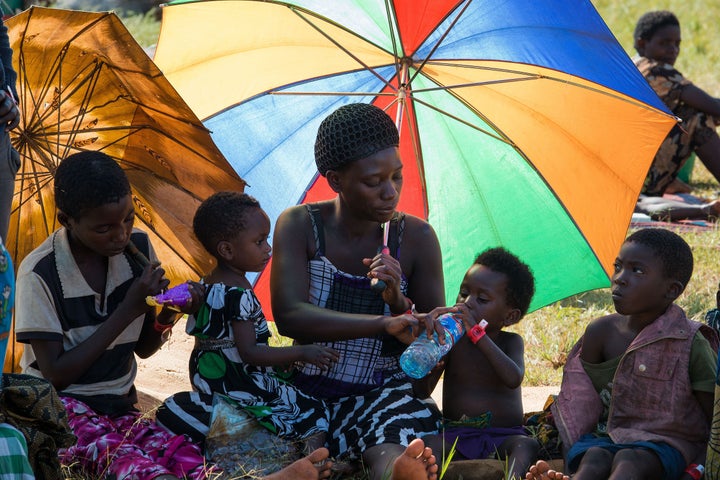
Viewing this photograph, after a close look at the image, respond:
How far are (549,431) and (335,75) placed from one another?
72.9 inches

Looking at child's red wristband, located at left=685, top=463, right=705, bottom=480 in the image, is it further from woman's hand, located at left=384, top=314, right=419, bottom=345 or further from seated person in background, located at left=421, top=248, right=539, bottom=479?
woman's hand, located at left=384, top=314, right=419, bottom=345

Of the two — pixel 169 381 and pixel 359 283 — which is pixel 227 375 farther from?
pixel 169 381

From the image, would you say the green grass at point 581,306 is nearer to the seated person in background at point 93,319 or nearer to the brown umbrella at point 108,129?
the brown umbrella at point 108,129

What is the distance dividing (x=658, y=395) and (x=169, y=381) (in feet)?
8.00

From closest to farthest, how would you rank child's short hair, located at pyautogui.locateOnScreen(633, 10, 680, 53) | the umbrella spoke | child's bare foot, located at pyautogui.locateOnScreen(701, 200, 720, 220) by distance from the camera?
the umbrella spoke
child's bare foot, located at pyautogui.locateOnScreen(701, 200, 720, 220)
child's short hair, located at pyautogui.locateOnScreen(633, 10, 680, 53)

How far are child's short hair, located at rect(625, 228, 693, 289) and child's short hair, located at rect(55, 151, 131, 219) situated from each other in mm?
1951

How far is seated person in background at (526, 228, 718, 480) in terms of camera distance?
3.57 meters

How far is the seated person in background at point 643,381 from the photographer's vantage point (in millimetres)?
3572

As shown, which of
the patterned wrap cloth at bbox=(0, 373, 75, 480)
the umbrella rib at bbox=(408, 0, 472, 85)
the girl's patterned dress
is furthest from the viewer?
the umbrella rib at bbox=(408, 0, 472, 85)

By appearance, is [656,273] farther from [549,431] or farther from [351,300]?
[351,300]

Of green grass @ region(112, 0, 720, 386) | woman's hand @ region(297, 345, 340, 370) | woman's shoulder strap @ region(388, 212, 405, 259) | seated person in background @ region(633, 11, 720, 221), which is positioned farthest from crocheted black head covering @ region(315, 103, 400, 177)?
seated person in background @ region(633, 11, 720, 221)

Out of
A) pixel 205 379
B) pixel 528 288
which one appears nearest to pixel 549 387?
pixel 528 288

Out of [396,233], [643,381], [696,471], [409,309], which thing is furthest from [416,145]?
[696,471]

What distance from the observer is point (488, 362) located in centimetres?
399
